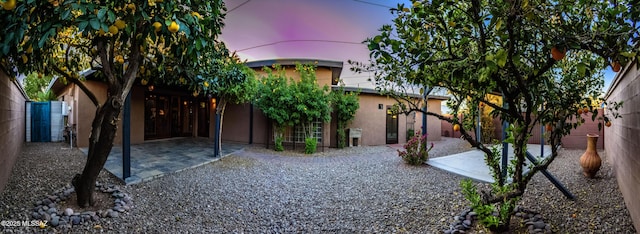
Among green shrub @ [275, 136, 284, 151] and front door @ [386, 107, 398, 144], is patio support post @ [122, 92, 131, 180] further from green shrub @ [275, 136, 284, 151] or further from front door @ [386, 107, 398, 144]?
front door @ [386, 107, 398, 144]

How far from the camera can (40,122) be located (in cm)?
950

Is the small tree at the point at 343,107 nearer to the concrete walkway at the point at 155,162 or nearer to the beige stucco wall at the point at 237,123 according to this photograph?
the beige stucco wall at the point at 237,123

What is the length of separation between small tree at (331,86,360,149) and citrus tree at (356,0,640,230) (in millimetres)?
6957

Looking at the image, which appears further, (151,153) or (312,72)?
(312,72)

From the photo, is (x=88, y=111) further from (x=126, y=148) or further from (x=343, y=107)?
(x=343, y=107)

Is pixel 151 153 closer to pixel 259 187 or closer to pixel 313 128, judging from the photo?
pixel 259 187

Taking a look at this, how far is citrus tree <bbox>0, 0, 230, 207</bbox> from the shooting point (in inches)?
74.8

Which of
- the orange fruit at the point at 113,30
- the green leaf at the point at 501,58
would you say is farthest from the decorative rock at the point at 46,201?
the green leaf at the point at 501,58

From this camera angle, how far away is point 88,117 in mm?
8203

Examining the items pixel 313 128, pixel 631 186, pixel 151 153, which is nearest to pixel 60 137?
pixel 151 153

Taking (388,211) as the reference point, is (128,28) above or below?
above

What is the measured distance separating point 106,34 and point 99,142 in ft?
4.44

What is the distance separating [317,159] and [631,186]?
6.38 m

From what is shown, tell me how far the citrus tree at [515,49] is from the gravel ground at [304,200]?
100cm
